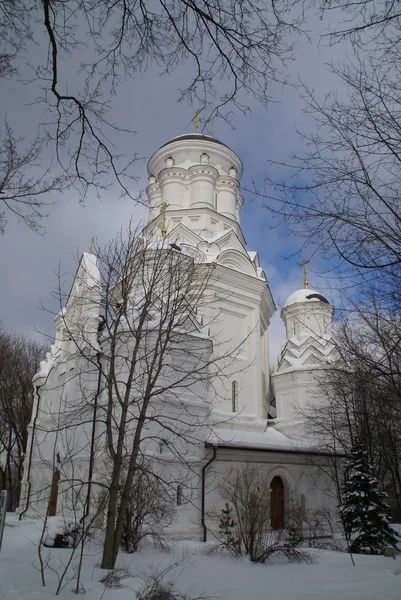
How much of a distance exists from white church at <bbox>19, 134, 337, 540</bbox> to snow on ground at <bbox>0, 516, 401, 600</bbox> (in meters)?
3.88

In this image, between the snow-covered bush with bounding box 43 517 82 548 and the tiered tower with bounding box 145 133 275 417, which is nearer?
the snow-covered bush with bounding box 43 517 82 548

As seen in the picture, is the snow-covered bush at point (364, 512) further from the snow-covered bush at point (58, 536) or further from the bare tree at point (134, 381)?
the snow-covered bush at point (58, 536)

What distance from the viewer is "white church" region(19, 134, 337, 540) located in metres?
16.0

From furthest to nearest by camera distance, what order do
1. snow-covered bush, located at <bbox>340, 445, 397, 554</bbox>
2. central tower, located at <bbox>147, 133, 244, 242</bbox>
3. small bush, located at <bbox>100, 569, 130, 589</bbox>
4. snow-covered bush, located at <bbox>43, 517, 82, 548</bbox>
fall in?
central tower, located at <bbox>147, 133, 244, 242</bbox>, snow-covered bush, located at <bbox>340, 445, 397, 554</bbox>, snow-covered bush, located at <bbox>43, 517, 82, 548</bbox>, small bush, located at <bbox>100, 569, 130, 589</bbox>

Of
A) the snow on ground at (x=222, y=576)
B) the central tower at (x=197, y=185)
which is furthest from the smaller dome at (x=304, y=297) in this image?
the snow on ground at (x=222, y=576)

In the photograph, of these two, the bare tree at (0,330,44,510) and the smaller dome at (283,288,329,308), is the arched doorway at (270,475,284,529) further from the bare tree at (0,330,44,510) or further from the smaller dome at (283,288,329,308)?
the bare tree at (0,330,44,510)

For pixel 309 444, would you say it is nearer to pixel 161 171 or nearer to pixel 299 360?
pixel 299 360

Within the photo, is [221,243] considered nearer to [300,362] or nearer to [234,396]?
[300,362]

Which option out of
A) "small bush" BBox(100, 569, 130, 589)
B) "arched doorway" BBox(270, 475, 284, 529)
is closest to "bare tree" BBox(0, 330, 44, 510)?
"arched doorway" BBox(270, 475, 284, 529)

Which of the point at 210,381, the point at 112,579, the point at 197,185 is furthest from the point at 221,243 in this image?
the point at 112,579

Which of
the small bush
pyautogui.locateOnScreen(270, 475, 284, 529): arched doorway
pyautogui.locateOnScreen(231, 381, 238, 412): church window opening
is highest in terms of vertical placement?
pyautogui.locateOnScreen(231, 381, 238, 412): church window opening

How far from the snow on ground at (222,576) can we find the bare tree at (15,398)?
1826cm

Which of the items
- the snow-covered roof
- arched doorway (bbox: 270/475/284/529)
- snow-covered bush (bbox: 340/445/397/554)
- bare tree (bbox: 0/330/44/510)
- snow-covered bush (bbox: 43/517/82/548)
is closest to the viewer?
snow-covered bush (bbox: 43/517/82/548)

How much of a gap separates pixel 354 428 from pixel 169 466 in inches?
372
